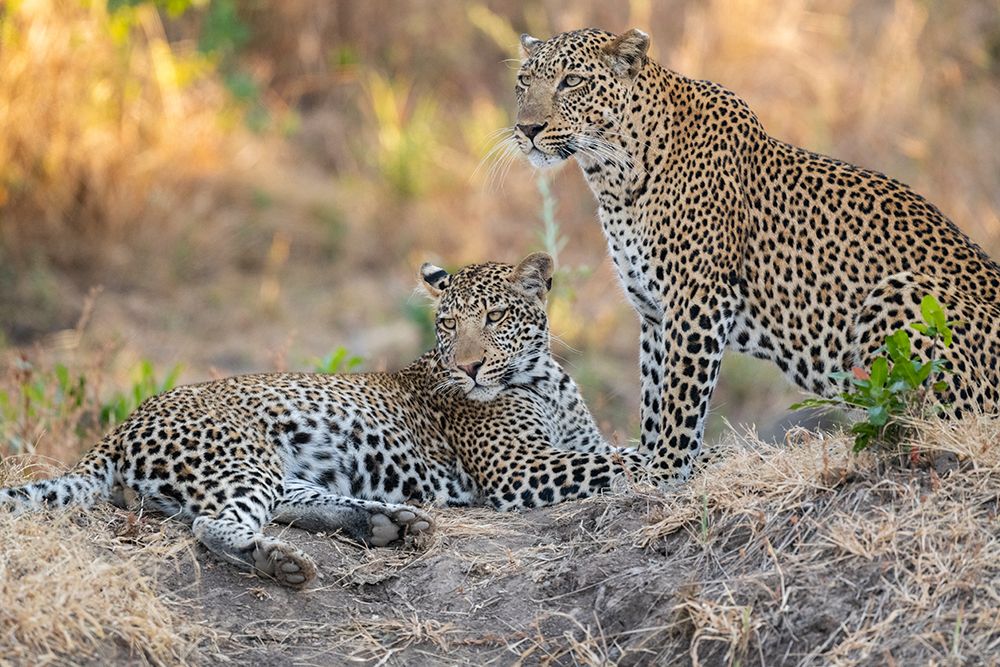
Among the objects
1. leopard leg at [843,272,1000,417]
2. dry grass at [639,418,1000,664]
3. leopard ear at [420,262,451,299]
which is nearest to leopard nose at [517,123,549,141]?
leopard ear at [420,262,451,299]

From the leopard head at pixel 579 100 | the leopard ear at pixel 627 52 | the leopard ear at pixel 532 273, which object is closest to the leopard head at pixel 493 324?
the leopard ear at pixel 532 273

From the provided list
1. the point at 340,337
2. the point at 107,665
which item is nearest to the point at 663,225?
the point at 107,665

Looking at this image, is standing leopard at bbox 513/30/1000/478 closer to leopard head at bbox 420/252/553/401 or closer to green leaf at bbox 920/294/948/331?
leopard head at bbox 420/252/553/401

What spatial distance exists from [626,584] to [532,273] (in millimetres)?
2674

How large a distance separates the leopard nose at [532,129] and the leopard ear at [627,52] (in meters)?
0.55

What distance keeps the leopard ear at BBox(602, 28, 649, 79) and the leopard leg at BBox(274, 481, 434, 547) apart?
2896mm

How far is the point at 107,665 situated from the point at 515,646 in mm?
1769

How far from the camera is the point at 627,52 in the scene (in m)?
8.31

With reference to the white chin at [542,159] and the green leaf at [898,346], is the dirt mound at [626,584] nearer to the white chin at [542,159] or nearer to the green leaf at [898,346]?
the green leaf at [898,346]

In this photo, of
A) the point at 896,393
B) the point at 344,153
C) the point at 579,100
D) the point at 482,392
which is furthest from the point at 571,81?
the point at 344,153

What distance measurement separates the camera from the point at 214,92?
16.8 metres

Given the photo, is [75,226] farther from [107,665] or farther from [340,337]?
[107,665]

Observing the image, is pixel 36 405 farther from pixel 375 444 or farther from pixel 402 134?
pixel 402 134

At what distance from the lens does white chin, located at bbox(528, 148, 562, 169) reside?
8281 mm
